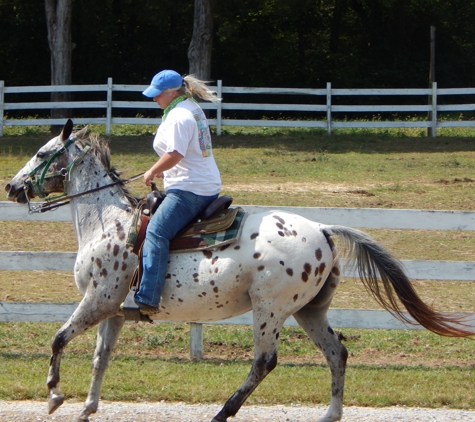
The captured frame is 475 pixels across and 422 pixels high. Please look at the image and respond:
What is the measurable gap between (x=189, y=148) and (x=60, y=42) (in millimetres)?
20314

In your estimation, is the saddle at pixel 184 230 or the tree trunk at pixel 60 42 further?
Answer: the tree trunk at pixel 60 42

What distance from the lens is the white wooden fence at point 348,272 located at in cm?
733

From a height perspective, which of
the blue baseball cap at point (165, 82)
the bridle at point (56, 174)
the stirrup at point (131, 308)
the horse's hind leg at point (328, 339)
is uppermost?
the blue baseball cap at point (165, 82)

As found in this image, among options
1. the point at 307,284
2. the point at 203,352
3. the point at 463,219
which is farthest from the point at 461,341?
the point at 307,284

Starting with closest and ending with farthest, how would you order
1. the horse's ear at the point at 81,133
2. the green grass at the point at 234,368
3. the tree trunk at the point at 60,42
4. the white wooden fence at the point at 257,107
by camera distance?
1. the horse's ear at the point at 81,133
2. the green grass at the point at 234,368
3. the white wooden fence at the point at 257,107
4. the tree trunk at the point at 60,42

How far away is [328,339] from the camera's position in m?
5.84

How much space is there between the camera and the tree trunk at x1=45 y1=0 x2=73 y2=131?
80.0ft

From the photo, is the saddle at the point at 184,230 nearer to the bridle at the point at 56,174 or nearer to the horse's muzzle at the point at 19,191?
the bridle at the point at 56,174

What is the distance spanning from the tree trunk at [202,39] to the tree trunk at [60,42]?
3.85m

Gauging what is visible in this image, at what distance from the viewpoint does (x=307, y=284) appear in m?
5.52

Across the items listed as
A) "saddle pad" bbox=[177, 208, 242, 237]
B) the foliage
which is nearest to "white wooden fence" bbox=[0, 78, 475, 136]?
the foliage

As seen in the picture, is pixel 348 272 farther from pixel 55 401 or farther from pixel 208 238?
pixel 55 401

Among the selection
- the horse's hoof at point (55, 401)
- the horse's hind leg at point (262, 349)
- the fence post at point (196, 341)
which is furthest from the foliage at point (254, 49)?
the horse's hoof at point (55, 401)

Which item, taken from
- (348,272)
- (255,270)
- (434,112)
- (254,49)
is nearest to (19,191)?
(255,270)
